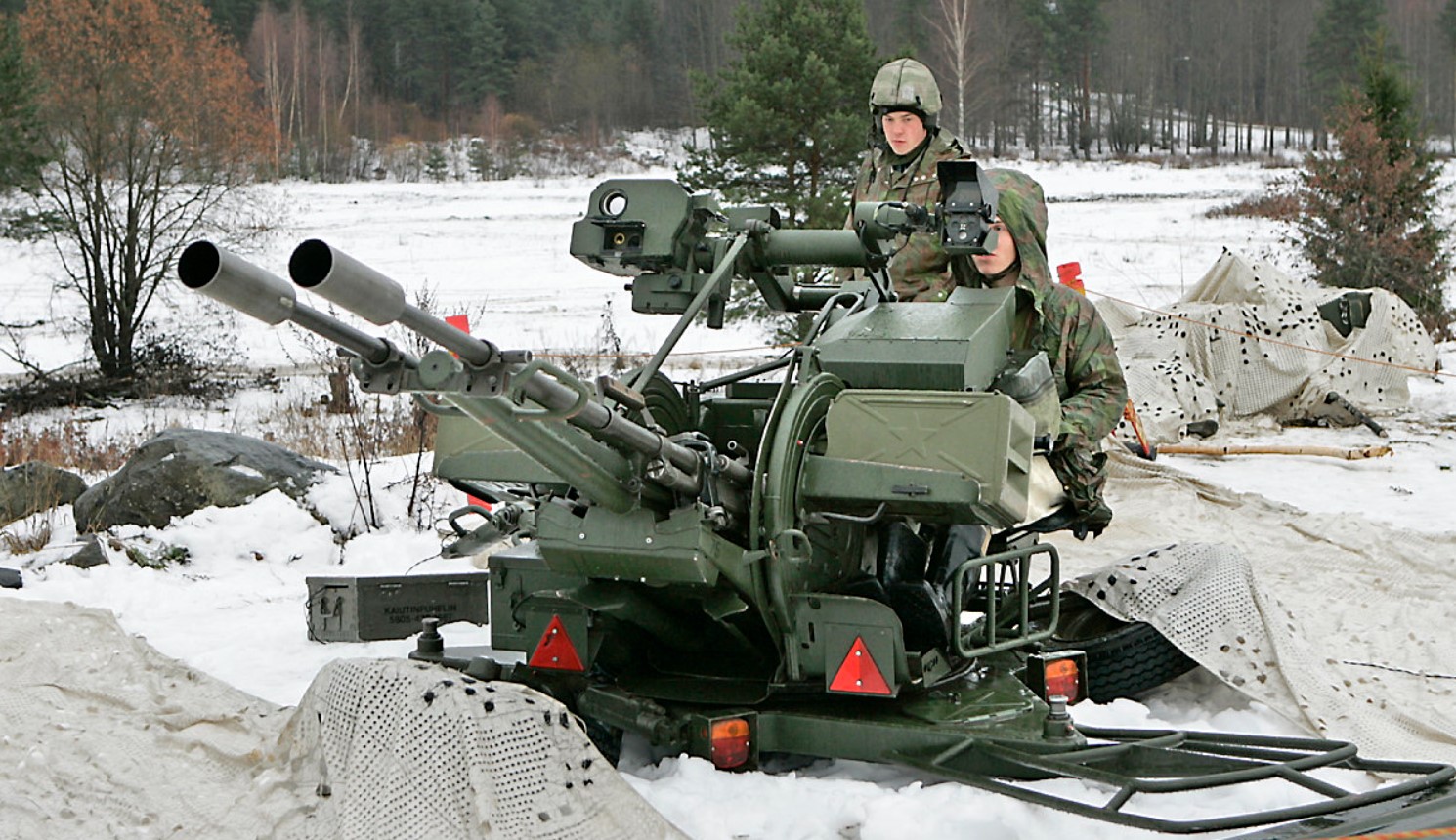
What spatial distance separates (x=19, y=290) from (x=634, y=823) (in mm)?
28349

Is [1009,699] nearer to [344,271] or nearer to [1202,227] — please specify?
[344,271]

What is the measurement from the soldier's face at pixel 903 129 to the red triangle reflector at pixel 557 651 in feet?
8.81

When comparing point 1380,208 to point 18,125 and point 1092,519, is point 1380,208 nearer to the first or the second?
point 1092,519

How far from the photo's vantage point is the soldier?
7.09 m

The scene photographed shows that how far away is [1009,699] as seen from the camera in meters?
5.79

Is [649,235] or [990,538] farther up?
[649,235]

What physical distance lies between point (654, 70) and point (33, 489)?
4969cm

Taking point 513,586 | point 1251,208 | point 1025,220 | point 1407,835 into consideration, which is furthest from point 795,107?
point 1251,208

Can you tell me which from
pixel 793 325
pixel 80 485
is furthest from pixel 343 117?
pixel 80 485

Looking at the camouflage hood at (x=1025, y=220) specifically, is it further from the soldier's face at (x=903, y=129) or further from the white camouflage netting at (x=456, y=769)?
the white camouflage netting at (x=456, y=769)

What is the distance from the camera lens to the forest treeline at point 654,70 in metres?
54.6

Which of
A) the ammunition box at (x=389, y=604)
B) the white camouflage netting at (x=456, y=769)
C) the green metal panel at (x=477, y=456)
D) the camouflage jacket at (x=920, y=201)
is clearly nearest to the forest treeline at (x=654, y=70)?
the camouflage jacket at (x=920, y=201)

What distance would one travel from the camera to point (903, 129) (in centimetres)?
719

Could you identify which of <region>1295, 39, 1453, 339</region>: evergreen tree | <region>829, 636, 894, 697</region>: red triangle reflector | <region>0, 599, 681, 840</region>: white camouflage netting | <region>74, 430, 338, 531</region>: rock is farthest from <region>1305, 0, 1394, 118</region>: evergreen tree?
<region>0, 599, 681, 840</region>: white camouflage netting
